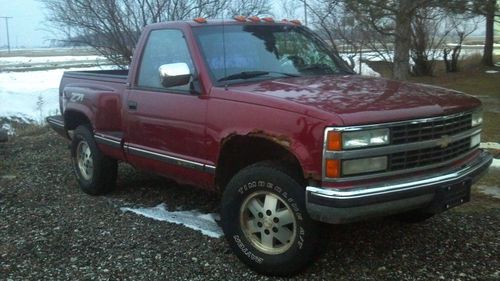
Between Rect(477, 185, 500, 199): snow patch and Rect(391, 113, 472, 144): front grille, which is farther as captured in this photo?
Rect(477, 185, 500, 199): snow patch

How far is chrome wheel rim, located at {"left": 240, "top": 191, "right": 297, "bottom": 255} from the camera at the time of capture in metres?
3.92

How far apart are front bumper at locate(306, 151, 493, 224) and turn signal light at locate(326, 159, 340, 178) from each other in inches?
3.7

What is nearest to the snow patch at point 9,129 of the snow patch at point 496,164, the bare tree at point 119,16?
the bare tree at point 119,16

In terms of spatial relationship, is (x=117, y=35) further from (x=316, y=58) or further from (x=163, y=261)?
(x=163, y=261)

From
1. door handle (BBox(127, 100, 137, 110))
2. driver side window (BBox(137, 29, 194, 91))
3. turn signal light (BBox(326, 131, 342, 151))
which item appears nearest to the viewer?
turn signal light (BBox(326, 131, 342, 151))

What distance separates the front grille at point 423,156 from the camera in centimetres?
370

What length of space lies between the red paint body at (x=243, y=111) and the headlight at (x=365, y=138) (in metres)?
0.07

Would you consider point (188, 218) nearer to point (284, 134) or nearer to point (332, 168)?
point (284, 134)

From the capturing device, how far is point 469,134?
431 cm

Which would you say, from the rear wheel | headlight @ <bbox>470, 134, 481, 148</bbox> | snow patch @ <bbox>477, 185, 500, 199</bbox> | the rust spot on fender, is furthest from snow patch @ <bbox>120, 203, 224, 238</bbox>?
snow patch @ <bbox>477, 185, 500, 199</bbox>

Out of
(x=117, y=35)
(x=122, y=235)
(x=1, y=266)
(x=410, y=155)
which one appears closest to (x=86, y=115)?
(x=122, y=235)

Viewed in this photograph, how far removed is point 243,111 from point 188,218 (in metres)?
1.67

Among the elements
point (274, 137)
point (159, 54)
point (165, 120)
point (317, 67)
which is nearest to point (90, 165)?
point (159, 54)

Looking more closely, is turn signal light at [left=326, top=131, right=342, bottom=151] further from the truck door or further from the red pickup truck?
the truck door
